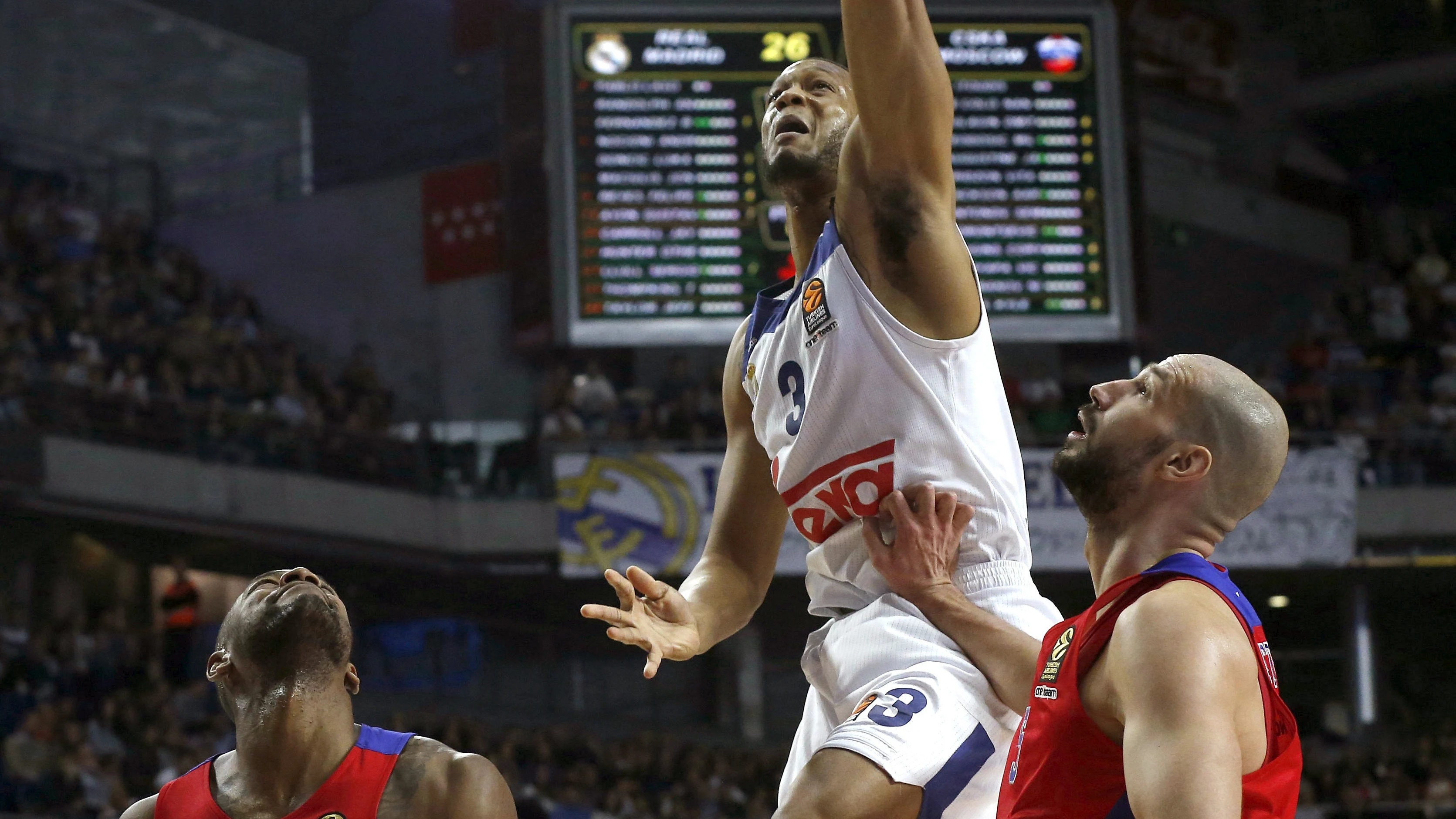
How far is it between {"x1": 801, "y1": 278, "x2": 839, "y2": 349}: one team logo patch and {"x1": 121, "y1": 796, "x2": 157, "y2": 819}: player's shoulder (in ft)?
5.02

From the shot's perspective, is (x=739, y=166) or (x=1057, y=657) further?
(x=739, y=166)

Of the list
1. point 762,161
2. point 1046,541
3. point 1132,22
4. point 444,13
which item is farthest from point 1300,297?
point 762,161

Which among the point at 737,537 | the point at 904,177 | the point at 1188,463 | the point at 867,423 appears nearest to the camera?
the point at 1188,463

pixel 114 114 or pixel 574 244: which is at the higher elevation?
pixel 114 114

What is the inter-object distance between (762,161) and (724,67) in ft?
34.4

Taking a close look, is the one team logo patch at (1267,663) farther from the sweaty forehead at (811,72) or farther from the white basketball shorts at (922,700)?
the sweaty forehead at (811,72)

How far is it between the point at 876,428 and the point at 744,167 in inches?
419

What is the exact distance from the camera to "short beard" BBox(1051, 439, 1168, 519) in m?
2.44

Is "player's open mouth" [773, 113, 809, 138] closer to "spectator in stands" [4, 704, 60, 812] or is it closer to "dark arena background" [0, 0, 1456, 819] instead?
"dark arena background" [0, 0, 1456, 819]

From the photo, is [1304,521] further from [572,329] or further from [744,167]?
[572,329]

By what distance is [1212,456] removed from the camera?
93.8 inches

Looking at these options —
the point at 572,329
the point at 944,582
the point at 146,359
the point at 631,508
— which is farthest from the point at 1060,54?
the point at 944,582

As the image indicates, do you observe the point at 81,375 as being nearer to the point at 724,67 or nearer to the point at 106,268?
the point at 106,268

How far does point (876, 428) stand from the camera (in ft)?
9.89
